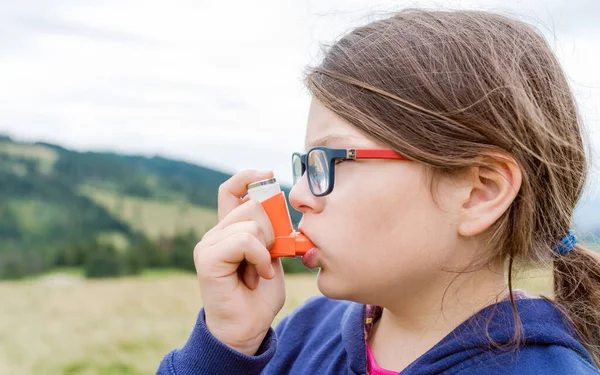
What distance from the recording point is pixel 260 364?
5.25ft

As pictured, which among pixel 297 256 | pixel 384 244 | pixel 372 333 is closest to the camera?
pixel 384 244

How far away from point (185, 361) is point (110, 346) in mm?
2453

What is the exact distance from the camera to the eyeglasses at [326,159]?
1456 millimetres

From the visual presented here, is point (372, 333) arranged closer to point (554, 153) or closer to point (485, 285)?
point (485, 285)

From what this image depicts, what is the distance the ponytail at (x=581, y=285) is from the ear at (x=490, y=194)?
0.31 meters

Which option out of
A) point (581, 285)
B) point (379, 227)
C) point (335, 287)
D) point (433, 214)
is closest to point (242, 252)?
point (335, 287)

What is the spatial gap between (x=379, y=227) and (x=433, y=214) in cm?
14

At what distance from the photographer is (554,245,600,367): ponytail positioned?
5.29ft

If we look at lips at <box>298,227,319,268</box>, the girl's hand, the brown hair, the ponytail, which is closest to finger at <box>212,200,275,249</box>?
the girl's hand

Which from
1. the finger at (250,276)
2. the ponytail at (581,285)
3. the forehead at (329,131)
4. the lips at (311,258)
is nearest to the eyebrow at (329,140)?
the forehead at (329,131)

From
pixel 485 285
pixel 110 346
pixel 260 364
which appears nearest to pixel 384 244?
pixel 485 285

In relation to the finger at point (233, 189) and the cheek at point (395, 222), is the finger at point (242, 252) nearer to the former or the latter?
the cheek at point (395, 222)

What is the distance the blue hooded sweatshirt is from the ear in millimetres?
217

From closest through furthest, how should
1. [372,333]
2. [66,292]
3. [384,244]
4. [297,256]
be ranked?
[384,244] < [297,256] < [372,333] < [66,292]
